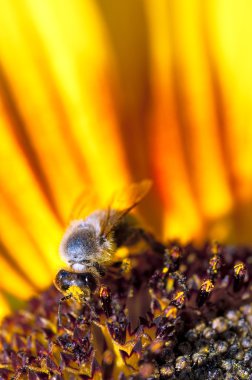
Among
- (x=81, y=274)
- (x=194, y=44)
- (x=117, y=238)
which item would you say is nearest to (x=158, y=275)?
(x=117, y=238)

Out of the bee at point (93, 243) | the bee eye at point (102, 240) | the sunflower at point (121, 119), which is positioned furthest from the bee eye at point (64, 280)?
the sunflower at point (121, 119)

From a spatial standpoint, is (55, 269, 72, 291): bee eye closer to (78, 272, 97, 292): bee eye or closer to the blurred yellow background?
(78, 272, 97, 292): bee eye

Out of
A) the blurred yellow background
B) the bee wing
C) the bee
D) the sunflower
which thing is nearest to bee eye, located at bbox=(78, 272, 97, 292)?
the bee

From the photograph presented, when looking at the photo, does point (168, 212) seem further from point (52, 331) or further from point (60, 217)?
point (52, 331)

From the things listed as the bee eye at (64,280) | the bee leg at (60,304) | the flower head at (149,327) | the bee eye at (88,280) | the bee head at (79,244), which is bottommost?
the flower head at (149,327)

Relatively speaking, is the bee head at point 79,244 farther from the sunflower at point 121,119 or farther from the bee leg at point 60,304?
the sunflower at point 121,119

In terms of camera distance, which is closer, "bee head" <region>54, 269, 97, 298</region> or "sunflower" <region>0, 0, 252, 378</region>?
"bee head" <region>54, 269, 97, 298</region>

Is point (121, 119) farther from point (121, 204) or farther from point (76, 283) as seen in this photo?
point (76, 283)
